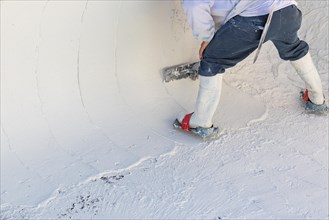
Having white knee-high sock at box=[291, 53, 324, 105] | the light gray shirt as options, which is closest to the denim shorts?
the light gray shirt

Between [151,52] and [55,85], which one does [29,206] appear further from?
[151,52]

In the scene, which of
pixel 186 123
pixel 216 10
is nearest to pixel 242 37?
pixel 216 10

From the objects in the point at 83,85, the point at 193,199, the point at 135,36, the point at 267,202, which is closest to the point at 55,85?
the point at 83,85

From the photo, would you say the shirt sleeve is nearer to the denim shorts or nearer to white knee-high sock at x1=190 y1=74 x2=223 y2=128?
the denim shorts

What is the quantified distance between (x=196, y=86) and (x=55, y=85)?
656mm

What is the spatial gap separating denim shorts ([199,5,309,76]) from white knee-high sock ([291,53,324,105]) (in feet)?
0.41

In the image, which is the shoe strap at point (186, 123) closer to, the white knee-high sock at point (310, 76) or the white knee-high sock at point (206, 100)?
the white knee-high sock at point (206, 100)

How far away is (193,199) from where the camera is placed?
177 centimetres

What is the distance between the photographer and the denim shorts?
1862 mm

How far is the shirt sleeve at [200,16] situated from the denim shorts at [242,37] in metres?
0.05

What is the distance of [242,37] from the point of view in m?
1.88

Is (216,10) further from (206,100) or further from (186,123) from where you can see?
(186,123)

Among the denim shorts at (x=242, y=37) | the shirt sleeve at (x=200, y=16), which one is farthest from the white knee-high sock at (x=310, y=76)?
the shirt sleeve at (x=200, y=16)

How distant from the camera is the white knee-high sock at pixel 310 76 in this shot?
6.91 ft
